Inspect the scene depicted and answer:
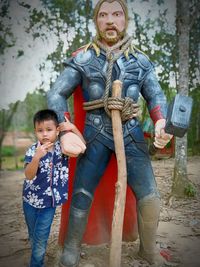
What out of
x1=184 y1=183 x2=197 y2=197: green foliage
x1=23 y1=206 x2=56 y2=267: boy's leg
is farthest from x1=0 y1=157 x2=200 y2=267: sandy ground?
x1=23 y1=206 x2=56 y2=267: boy's leg

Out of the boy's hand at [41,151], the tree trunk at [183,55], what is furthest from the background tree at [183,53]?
the boy's hand at [41,151]

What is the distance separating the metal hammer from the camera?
1.65m

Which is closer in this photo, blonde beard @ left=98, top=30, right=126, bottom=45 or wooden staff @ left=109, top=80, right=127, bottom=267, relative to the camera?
wooden staff @ left=109, top=80, right=127, bottom=267

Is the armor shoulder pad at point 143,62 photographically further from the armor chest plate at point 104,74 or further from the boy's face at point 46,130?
the boy's face at point 46,130

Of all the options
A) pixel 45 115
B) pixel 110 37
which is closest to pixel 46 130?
pixel 45 115

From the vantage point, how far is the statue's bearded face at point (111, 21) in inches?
73.9

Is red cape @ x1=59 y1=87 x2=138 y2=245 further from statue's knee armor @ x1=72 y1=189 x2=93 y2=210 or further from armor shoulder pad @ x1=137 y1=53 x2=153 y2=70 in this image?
armor shoulder pad @ x1=137 y1=53 x2=153 y2=70

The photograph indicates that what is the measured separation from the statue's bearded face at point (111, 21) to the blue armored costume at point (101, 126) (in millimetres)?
91

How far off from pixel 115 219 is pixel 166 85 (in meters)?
5.09

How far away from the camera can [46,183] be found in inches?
70.9

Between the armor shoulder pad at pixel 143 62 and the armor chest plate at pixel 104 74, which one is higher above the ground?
the armor shoulder pad at pixel 143 62

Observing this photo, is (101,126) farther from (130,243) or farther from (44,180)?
(130,243)

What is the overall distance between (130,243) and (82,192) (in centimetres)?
65

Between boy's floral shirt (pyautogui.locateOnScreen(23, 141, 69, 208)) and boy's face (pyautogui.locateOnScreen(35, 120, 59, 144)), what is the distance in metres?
0.07
